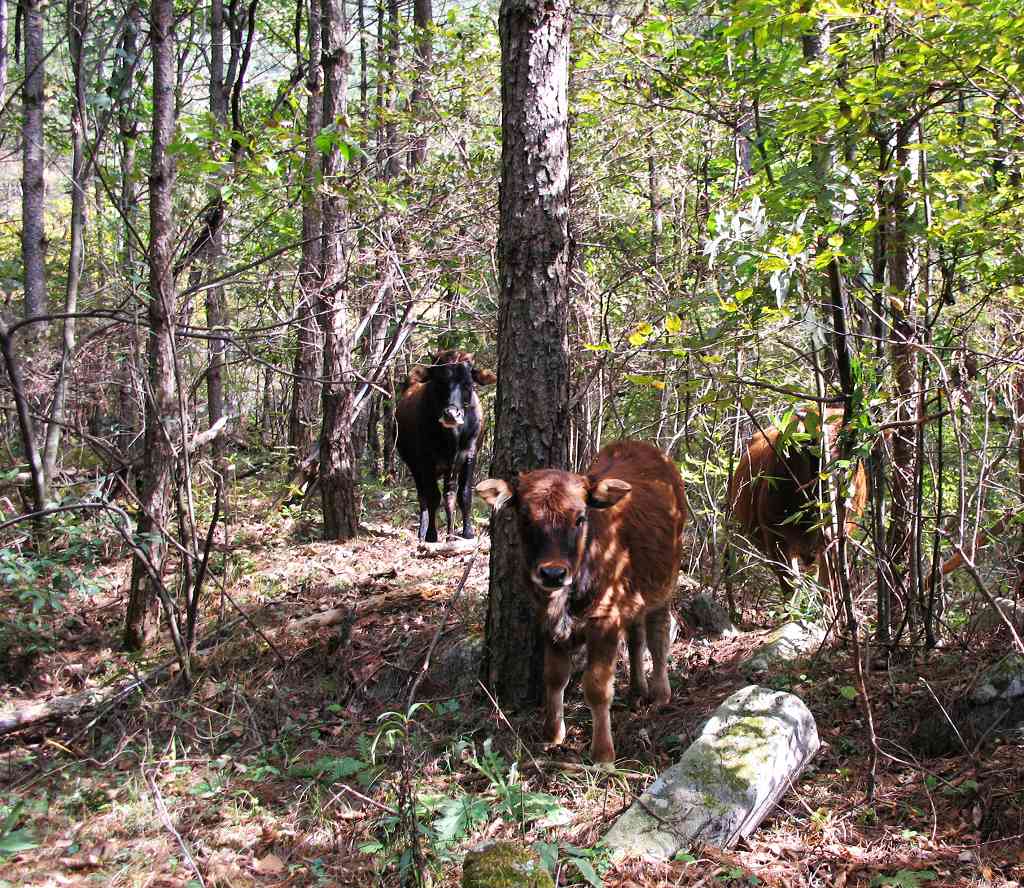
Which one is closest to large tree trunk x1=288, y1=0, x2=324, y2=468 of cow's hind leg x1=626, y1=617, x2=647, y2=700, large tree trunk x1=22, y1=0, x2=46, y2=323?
large tree trunk x1=22, y1=0, x2=46, y2=323

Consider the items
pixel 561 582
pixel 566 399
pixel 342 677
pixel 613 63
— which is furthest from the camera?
pixel 613 63

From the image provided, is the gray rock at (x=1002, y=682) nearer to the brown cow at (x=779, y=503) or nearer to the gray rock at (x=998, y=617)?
the gray rock at (x=998, y=617)

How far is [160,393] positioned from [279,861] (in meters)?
3.88

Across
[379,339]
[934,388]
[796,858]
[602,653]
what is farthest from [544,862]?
[379,339]

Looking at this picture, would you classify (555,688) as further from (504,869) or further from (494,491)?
(504,869)

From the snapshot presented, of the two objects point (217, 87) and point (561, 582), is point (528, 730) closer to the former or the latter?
point (561, 582)

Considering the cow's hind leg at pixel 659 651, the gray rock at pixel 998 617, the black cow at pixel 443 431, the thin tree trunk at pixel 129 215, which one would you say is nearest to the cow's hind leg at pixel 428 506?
the black cow at pixel 443 431

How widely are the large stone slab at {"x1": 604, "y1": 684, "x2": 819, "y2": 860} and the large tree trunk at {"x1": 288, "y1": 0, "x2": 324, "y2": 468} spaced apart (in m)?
5.30

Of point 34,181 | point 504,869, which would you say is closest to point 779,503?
point 504,869

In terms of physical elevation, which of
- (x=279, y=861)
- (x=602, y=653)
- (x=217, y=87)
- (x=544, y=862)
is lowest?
(x=279, y=861)

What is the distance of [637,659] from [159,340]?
448 cm

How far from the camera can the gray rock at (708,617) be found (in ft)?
23.7

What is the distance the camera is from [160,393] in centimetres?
672

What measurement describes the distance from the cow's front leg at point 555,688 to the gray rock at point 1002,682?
2.35 m
